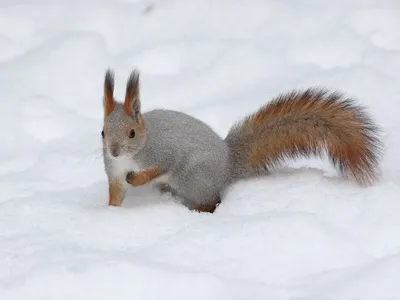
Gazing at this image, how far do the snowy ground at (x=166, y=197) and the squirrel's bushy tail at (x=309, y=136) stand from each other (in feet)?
0.29

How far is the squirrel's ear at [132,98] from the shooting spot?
11.4 ft

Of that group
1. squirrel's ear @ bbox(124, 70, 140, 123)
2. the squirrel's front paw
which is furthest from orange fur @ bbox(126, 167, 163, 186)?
squirrel's ear @ bbox(124, 70, 140, 123)

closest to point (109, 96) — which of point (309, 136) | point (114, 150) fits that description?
point (114, 150)

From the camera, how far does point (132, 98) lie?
3520 mm

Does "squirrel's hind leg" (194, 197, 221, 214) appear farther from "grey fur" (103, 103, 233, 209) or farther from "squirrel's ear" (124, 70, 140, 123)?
"squirrel's ear" (124, 70, 140, 123)

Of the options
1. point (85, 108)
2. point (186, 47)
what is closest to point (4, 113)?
point (85, 108)

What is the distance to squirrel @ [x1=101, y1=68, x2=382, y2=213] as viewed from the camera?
11.6 feet

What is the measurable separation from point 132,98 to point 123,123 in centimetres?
11

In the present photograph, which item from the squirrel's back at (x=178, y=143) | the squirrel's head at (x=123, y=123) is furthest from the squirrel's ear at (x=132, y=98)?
the squirrel's back at (x=178, y=143)

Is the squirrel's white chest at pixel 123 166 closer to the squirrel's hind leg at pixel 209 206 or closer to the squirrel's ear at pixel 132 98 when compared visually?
the squirrel's ear at pixel 132 98

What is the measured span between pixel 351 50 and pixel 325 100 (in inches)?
65.8

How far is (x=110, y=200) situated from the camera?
3682 mm

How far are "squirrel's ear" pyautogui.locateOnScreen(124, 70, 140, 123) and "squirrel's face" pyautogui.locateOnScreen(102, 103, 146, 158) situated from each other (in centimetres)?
2

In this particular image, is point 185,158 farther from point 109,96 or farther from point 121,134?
point 109,96
